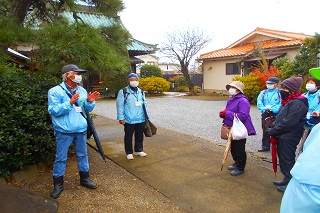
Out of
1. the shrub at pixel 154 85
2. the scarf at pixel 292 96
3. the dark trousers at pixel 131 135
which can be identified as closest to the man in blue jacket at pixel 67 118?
the dark trousers at pixel 131 135

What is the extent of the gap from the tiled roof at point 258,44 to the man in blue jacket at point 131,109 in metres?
13.2

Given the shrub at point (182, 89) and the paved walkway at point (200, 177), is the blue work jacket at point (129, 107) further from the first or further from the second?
the shrub at point (182, 89)

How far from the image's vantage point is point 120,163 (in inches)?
174

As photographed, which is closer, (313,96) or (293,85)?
(293,85)

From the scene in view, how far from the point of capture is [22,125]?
3.41 metres

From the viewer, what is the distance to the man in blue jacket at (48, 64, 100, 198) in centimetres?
303

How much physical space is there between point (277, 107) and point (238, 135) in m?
1.69

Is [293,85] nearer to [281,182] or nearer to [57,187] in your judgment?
[281,182]

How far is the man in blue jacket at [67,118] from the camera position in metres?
3.03

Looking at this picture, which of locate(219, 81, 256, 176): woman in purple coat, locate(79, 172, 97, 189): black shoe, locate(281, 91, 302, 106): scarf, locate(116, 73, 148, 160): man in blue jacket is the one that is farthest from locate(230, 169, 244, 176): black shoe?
locate(79, 172, 97, 189): black shoe

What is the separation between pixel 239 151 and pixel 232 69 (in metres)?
15.8

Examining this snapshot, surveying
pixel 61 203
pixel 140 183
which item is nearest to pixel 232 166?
pixel 140 183

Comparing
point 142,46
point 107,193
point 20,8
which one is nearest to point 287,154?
point 107,193

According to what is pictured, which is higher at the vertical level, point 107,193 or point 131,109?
point 131,109
